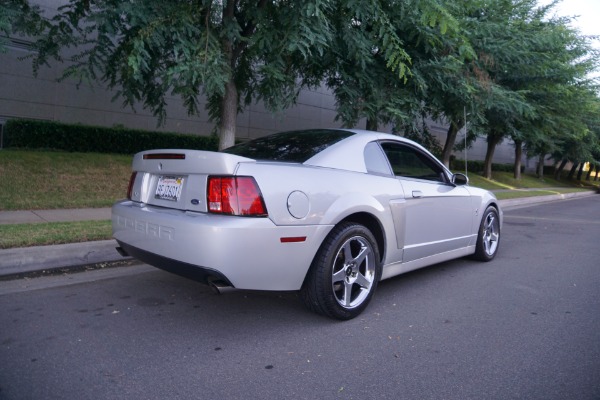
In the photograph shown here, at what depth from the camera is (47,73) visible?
12938 mm

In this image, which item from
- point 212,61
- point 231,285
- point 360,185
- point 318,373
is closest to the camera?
point 318,373

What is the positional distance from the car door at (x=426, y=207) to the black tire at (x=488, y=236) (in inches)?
17.2

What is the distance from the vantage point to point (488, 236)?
607 centimetres

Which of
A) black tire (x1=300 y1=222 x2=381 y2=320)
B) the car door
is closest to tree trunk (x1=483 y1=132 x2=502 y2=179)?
the car door

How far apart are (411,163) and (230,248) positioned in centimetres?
247

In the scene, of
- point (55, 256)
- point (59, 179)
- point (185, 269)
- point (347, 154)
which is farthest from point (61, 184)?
point (347, 154)

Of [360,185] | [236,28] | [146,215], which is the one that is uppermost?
[236,28]

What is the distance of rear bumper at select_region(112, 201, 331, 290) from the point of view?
307cm

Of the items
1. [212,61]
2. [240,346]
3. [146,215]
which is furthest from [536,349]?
[212,61]

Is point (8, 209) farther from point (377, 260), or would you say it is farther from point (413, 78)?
point (413, 78)

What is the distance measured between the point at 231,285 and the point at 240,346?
17.5 inches

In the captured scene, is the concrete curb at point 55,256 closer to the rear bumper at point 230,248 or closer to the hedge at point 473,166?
the rear bumper at point 230,248

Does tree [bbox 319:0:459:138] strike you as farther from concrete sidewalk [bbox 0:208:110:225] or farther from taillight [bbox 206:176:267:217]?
taillight [bbox 206:176:267:217]

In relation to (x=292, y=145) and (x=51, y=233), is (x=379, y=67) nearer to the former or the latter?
(x=292, y=145)
